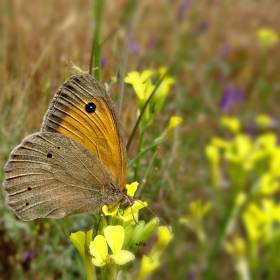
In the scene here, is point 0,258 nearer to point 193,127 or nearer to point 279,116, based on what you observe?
point 193,127

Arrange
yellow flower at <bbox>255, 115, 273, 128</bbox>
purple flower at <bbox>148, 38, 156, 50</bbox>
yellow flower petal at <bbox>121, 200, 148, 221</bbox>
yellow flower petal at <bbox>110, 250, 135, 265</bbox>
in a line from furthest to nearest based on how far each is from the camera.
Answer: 1. purple flower at <bbox>148, 38, 156, 50</bbox>
2. yellow flower at <bbox>255, 115, 273, 128</bbox>
3. yellow flower petal at <bbox>121, 200, 148, 221</bbox>
4. yellow flower petal at <bbox>110, 250, 135, 265</bbox>

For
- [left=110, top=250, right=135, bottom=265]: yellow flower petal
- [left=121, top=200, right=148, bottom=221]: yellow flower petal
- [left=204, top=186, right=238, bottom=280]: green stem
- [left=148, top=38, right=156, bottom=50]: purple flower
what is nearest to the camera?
[left=110, top=250, right=135, bottom=265]: yellow flower petal

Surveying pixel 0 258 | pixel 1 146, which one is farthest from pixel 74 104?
pixel 0 258

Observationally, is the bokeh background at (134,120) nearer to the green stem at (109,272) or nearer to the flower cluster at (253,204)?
the flower cluster at (253,204)

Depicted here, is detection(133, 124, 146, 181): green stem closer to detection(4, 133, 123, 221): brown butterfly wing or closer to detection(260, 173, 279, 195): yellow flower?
detection(4, 133, 123, 221): brown butterfly wing

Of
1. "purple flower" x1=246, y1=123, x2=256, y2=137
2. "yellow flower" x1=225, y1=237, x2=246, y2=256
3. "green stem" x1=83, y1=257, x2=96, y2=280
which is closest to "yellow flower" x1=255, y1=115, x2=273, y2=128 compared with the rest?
"purple flower" x1=246, y1=123, x2=256, y2=137

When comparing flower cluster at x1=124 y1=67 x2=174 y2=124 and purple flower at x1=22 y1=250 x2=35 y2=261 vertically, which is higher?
flower cluster at x1=124 y1=67 x2=174 y2=124
